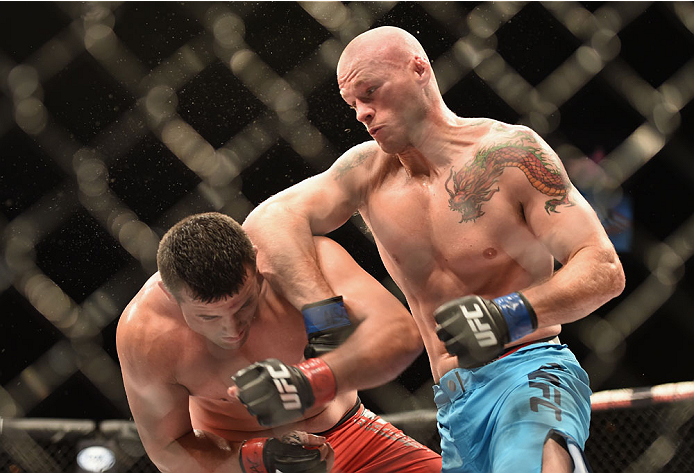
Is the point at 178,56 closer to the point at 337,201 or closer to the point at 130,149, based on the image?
the point at 130,149

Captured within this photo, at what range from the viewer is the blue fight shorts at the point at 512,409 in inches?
56.4

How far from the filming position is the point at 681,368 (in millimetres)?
2795

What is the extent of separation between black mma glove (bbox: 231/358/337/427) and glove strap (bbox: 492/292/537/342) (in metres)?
0.34

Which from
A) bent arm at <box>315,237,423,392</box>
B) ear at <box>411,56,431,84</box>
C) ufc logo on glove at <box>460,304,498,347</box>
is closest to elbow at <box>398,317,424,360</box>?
bent arm at <box>315,237,423,392</box>

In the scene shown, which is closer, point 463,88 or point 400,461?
point 400,461

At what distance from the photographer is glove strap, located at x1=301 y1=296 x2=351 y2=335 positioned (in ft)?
4.75

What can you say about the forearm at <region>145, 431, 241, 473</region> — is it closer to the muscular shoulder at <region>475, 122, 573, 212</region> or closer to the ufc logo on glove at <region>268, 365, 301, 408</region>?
the ufc logo on glove at <region>268, 365, 301, 408</region>

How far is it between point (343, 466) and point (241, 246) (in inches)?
25.4

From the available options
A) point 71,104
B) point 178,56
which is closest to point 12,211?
point 71,104

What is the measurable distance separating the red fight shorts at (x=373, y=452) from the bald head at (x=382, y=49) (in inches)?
33.0

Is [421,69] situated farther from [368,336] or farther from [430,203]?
[368,336]

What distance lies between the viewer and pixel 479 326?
49.3 inches

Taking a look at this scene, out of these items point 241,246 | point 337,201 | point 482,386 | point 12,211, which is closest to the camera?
point 241,246

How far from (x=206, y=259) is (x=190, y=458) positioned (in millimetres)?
464
